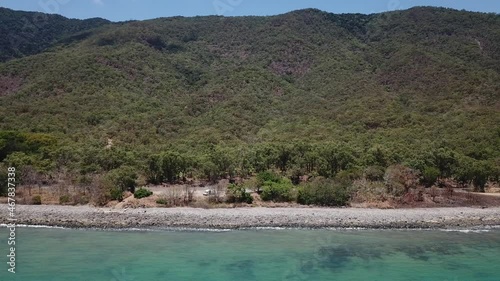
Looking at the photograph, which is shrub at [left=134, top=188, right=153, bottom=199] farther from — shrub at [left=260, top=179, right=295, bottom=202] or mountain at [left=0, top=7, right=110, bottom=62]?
mountain at [left=0, top=7, right=110, bottom=62]

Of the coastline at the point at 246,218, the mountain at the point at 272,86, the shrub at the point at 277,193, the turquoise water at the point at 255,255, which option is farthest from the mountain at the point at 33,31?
the turquoise water at the point at 255,255

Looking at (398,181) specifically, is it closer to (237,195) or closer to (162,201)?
(237,195)

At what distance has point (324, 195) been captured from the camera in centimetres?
4419

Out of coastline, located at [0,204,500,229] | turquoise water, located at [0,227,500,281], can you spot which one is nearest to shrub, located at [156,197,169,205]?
coastline, located at [0,204,500,229]

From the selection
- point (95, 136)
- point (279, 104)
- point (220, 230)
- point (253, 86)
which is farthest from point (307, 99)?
point (220, 230)

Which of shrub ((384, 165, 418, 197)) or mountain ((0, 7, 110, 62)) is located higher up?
mountain ((0, 7, 110, 62))

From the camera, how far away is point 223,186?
5062 cm

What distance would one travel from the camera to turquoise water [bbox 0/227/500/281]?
2728 centimetres

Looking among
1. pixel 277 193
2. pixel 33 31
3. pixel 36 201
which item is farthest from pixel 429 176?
pixel 33 31

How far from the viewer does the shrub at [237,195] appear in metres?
44.3

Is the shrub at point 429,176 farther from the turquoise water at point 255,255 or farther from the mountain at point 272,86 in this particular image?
the turquoise water at point 255,255

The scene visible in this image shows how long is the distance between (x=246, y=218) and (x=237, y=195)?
5.33 m

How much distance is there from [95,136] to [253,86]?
1617 inches

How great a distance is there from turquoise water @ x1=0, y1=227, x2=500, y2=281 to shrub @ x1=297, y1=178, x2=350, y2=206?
7.29m
